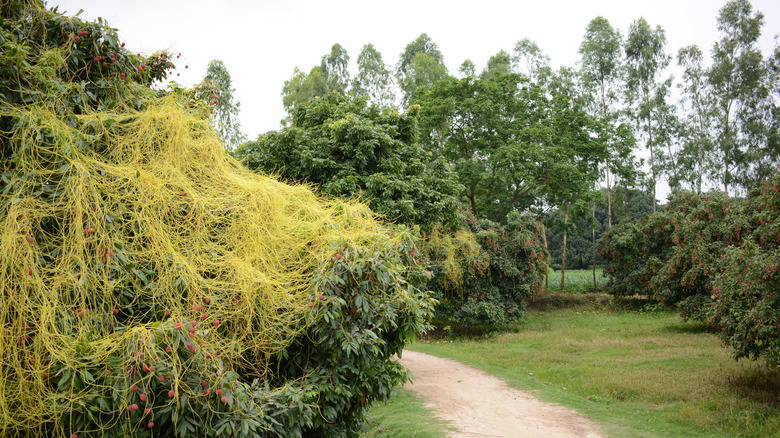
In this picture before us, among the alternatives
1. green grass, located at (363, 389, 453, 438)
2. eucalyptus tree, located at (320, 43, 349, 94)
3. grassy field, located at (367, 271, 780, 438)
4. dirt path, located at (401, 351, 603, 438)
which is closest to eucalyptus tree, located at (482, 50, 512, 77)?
eucalyptus tree, located at (320, 43, 349, 94)

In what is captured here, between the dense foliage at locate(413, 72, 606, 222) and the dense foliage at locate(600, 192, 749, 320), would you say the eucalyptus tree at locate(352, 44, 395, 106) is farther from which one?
the dense foliage at locate(600, 192, 749, 320)

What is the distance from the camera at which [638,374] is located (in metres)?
11.1

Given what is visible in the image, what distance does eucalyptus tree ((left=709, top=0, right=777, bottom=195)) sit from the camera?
26125mm

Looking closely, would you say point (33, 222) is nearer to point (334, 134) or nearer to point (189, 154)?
point (189, 154)

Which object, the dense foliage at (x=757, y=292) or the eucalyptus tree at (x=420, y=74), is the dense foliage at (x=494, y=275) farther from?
the eucalyptus tree at (x=420, y=74)

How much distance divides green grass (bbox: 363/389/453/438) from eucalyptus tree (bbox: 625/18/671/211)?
2645 centimetres

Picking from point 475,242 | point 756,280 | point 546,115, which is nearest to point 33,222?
point 756,280

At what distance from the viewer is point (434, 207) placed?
969 centimetres

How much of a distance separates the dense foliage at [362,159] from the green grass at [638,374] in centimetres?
452

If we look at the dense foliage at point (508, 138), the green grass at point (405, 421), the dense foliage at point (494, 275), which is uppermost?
the dense foliage at point (508, 138)

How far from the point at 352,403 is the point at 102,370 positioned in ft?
7.77

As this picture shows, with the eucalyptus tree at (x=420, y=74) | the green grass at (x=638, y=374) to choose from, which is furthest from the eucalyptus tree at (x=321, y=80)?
the green grass at (x=638, y=374)

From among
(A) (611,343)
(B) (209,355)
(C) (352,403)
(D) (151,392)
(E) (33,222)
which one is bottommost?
(A) (611,343)

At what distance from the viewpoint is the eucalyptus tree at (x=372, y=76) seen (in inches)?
1188
